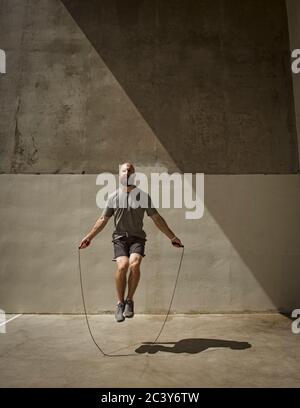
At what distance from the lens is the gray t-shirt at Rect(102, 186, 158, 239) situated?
3795 mm

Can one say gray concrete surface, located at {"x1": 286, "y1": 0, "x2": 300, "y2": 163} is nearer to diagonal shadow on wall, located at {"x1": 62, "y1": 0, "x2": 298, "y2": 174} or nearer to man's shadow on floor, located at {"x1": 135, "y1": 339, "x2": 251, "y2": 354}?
diagonal shadow on wall, located at {"x1": 62, "y1": 0, "x2": 298, "y2": 174}

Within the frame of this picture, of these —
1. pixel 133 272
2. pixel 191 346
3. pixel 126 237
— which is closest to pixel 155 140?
pixel 126 237

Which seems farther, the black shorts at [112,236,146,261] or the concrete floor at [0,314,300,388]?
the black shorts at [112,236,146,261]

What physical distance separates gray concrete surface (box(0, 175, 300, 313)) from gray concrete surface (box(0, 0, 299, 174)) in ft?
1.29

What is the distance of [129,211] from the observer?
383 cm

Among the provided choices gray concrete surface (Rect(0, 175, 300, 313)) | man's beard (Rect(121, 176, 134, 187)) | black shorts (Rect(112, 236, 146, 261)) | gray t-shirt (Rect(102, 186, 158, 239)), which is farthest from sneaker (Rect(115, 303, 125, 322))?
gray concrete surface (Rect(0, 175, 300, 313))

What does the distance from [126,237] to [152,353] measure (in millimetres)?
1221

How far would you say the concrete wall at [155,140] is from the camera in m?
5.24

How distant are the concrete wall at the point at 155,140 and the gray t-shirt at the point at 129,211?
145cm

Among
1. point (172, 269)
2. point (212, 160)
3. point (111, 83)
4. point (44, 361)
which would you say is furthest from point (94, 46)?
point (44, 361)

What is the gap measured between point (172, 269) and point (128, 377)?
266 cm

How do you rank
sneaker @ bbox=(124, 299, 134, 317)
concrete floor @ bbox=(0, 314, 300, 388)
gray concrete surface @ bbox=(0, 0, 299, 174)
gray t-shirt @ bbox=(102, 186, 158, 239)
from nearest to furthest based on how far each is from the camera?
concrete floor @ bbox=(0, 314, 300, 388), sneaker @ bbox=(124, 299, 134, 317), gray t-shirt @ bbox=(102, 186, 158, 239), gray concrete surface @ bbox=(0, 0, 299, 174)

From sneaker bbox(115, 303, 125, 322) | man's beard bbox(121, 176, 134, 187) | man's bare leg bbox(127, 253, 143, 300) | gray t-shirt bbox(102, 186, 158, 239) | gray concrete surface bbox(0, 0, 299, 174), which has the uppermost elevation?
gray concrete surface bbox(0, 0, 299, 174)

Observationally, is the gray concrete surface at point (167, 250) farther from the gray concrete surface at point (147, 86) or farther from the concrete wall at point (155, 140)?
the gray concrete surface at point (147, 86)
